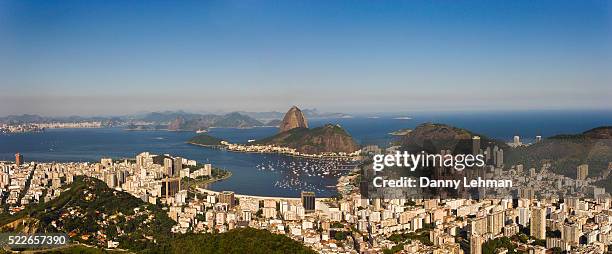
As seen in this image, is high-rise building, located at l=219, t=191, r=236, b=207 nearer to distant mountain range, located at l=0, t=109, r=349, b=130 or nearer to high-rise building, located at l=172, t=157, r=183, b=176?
high-rise building, located at l=172, t=157, r=183, b=176

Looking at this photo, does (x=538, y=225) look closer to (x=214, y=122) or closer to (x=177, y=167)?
(x=177, y=167)

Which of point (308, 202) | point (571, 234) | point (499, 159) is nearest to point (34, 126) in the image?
point (308, 202)

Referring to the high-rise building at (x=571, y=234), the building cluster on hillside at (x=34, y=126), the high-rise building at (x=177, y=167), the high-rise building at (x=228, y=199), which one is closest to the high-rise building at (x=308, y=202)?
the high-rise building at (x=228, y=199)

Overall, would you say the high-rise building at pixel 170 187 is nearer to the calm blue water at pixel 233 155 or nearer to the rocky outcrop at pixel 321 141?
the calm blue water at pixel 233 155

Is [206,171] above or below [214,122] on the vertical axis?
below

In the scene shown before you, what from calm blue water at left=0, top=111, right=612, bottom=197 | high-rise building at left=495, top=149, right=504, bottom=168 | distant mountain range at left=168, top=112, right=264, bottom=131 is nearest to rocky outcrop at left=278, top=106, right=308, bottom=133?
calm blue water at left=0, top=111, right=612, bottom=197

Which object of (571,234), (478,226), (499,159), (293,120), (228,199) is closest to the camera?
(571,234)
